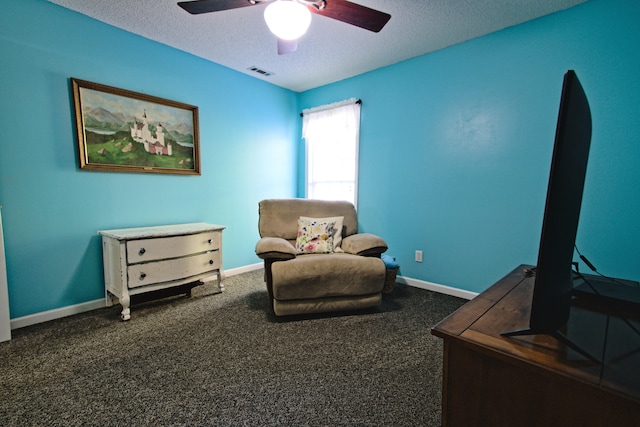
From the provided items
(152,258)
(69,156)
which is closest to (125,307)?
(152,258)

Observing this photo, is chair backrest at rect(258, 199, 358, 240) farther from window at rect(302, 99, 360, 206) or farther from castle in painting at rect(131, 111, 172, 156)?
castle in painting at rect(131, 111, 172, 156)

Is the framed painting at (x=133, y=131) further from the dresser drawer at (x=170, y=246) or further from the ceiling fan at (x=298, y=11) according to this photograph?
the ceiling fan at (x=298, y=11)

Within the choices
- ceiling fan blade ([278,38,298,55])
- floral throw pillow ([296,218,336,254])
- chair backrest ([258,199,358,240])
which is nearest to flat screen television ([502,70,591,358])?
ceiling fan blade ([278,38,298,55])

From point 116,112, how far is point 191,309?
1829mm

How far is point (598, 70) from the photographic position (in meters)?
2.04

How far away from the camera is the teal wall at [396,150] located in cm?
201

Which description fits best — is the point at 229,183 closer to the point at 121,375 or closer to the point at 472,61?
the point at 121,375

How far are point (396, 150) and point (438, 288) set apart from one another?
1.52 m

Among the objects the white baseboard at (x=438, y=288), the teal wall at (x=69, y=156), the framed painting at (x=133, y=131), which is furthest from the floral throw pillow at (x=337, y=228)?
the framed painting at (x=133, y=131)

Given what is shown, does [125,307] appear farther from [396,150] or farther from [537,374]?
[396,150]

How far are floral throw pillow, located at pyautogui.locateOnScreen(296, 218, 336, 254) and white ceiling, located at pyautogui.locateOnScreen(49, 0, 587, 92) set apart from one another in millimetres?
1701

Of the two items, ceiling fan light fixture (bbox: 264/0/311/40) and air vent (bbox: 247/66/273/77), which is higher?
air vent (bbox: 247/66/273/77)

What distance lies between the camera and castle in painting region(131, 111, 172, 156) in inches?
102

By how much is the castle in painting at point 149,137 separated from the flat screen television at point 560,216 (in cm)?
299
